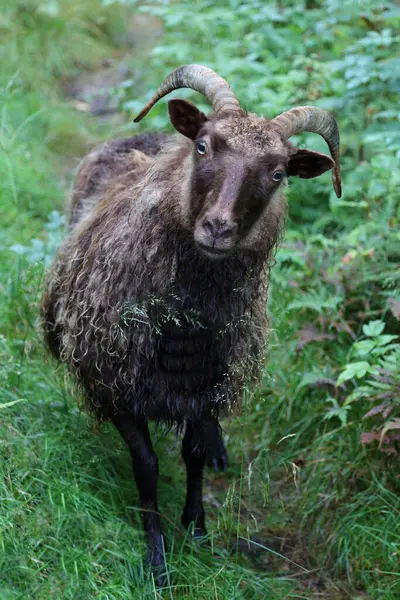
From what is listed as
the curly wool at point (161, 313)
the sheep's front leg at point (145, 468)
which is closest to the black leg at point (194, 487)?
the sheep's front leg at point (145, 468)

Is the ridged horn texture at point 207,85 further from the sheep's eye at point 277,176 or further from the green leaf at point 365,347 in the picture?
the green leaf at point 365,347

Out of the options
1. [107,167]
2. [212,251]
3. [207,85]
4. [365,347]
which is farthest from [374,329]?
[107,167]

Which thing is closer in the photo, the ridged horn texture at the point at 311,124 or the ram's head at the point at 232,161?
the ram's head at the point at 232,161

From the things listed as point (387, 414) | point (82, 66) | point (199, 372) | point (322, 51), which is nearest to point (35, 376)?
point (199, 372)

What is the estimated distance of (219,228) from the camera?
10.1 ft

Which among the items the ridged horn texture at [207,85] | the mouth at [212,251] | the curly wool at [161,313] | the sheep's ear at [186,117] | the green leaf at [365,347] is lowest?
the green leaf at [365,347]

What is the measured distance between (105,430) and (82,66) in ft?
19.8

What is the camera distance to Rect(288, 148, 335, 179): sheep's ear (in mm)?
3588

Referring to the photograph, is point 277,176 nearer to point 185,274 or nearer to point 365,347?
point 185,274

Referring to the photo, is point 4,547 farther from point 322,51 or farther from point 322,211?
point 322,51

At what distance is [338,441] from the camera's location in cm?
450

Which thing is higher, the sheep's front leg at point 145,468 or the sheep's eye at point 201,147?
the sheep's eye at point 201,147

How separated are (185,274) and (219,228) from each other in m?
0.44

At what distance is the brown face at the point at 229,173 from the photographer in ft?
10.3
